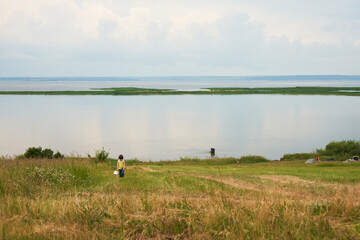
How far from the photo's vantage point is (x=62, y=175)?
535 inches

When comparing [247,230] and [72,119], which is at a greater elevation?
[72,119]

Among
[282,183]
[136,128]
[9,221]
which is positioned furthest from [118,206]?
[136,128]

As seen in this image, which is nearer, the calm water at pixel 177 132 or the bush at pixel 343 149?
the bush at pixel 343 149

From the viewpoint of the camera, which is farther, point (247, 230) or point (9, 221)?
point (9, 221)

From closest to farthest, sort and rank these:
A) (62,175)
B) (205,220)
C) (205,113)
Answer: (205,220)
(62,175)
(205,113)

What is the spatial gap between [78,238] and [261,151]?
37348 millimetres

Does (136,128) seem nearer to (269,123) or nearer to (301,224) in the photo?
(269,123)

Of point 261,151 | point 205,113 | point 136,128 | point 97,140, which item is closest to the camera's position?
point 261,151

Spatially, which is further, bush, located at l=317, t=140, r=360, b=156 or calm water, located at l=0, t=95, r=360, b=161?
calm water, located at l=0, t=95, r=360, b=161

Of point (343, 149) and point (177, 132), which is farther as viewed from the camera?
point (177, 132)

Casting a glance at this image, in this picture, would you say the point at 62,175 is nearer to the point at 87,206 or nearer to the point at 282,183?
the point at 87,206

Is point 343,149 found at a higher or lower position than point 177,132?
lower

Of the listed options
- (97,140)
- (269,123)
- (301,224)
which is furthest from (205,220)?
(269,123)

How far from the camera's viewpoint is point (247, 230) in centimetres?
694
